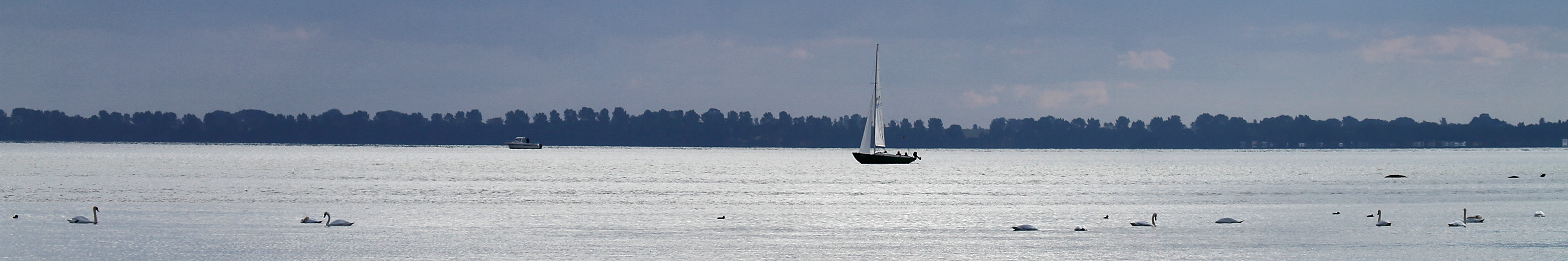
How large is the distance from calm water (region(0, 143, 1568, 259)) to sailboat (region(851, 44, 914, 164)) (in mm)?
24730

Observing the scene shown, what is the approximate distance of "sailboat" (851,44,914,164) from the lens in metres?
99.1

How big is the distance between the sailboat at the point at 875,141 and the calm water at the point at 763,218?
24730mm

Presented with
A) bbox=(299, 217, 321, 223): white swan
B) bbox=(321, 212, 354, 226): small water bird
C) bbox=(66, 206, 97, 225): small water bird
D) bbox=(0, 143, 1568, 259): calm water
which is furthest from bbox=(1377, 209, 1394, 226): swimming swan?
bbox=(66, 206, 97, 225): small water bird

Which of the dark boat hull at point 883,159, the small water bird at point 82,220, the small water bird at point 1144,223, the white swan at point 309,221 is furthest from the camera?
the dark boat hull at point 883,159

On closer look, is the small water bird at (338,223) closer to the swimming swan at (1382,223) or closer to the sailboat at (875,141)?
the swimming swan at (1382,223)

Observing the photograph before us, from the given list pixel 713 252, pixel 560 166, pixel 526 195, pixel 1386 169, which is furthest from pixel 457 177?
pixel 1386 169

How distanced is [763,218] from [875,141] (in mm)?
69564

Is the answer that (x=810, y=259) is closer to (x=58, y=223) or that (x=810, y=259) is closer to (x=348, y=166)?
(x=58, y=223)

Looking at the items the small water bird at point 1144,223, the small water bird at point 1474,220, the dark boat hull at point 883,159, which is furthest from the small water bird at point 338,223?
the dark boat hull at point 883,159

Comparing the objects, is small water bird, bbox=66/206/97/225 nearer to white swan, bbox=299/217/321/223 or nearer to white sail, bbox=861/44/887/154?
white swan, bbox=299/217/321/223

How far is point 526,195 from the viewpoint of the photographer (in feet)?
154

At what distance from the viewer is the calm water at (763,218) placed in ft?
73.7

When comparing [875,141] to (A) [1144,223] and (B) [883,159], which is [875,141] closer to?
(B) [883,159]

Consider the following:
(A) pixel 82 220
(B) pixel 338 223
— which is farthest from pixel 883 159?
(A) pixel 82 220
